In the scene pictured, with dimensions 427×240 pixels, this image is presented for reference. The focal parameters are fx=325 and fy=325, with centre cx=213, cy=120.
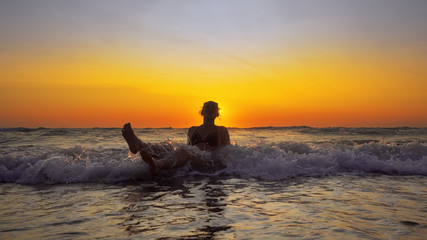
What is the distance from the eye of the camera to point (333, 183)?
5660 millimetres

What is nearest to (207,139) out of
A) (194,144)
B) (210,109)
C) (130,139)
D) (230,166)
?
(194,144)

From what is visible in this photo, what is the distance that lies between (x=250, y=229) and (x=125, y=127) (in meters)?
3.88

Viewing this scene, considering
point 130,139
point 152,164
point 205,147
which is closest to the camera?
point 152,164

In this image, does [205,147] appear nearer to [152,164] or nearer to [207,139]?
[207,139]

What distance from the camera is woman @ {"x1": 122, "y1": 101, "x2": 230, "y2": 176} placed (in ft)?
20.2

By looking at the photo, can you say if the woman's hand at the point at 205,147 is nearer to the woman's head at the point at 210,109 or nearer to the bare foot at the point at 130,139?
the woman's head at the point at 210,109

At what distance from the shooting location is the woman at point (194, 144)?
20.2 feet

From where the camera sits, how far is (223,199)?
14.4 ft

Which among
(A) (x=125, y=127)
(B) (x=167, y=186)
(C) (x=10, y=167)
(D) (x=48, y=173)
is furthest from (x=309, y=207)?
(C) (x=10, y=167)

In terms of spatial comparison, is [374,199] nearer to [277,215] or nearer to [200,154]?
[277,215]

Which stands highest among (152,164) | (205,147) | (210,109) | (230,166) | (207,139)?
(210,109)

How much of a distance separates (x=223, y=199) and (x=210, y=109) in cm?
355

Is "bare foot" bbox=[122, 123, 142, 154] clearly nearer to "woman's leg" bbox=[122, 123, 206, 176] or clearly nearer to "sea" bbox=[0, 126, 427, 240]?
"woman's leg" bbox=[122, 123, 206, 176]

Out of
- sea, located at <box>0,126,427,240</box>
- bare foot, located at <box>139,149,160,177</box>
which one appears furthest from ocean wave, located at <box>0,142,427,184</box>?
bare foot, located at <box>139,149,160,177</box>
